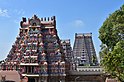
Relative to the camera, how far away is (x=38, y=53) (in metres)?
61.0

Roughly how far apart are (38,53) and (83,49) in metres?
60.3

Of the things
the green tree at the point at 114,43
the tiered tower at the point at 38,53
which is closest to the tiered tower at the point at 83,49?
the tiered tower at the point at 38,53

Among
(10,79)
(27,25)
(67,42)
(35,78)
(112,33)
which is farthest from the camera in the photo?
(67,42)

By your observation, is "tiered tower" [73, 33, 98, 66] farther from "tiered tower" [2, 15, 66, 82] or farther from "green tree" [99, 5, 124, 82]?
"green tree" [99, 5, 124, 82]

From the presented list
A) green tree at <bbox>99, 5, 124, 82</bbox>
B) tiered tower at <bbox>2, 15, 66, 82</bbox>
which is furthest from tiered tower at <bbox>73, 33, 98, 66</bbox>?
green tree at <bbox>99, 5, 124, 82</bbox>

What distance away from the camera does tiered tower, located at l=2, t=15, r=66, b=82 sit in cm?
5988

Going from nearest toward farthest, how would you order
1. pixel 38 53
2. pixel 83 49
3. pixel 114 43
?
pixel 114 43, pixel 38 53, pixel 83 49

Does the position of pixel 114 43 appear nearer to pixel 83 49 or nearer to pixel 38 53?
pixel 38 53

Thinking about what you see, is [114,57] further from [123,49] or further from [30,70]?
[30,70]

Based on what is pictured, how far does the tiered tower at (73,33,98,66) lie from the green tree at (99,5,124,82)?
78.1m

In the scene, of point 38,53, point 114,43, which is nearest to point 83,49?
point 38,53

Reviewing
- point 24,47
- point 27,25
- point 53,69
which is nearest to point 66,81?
point 53,69

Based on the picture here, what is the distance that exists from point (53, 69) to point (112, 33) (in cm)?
2641

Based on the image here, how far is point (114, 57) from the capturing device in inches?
1092
